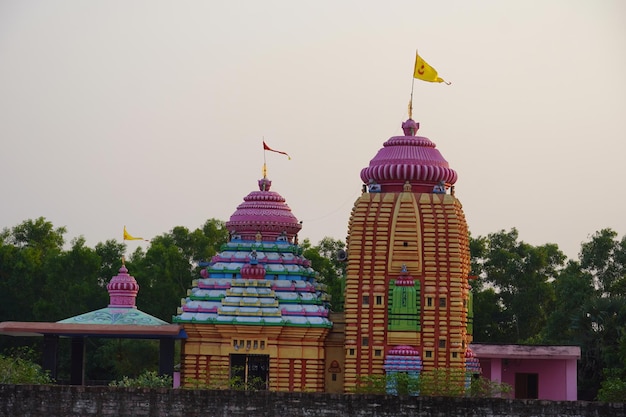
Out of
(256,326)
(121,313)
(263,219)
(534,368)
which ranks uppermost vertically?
(263,219)

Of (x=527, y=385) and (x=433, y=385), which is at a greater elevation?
(x=527, y=385)

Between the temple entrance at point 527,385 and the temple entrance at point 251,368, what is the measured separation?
11.2 metres

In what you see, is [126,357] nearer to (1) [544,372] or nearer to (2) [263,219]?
(2) [263,219]

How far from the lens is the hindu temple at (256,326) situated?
195ft

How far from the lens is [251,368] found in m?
60.0

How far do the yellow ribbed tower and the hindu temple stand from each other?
1.82 metres

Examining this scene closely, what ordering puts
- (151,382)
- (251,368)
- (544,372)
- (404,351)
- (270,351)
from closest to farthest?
(151,382) → (404,351) → (270,351) → (251,368) → (544,372)

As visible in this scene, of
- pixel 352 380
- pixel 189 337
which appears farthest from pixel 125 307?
pixel 352 380

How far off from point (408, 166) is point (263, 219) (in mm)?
6500

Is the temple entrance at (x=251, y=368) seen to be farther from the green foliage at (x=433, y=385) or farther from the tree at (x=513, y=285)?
the tree at (x=513, y=285)

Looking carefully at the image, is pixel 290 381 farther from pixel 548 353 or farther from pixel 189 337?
pixel 548 353

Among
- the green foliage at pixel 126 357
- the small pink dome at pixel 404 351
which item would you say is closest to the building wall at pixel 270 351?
the small pink dome at pixel 404 351

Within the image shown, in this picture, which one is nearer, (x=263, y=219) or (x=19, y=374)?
(x=19, y=374)

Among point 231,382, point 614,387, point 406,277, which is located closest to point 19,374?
point 231,382
